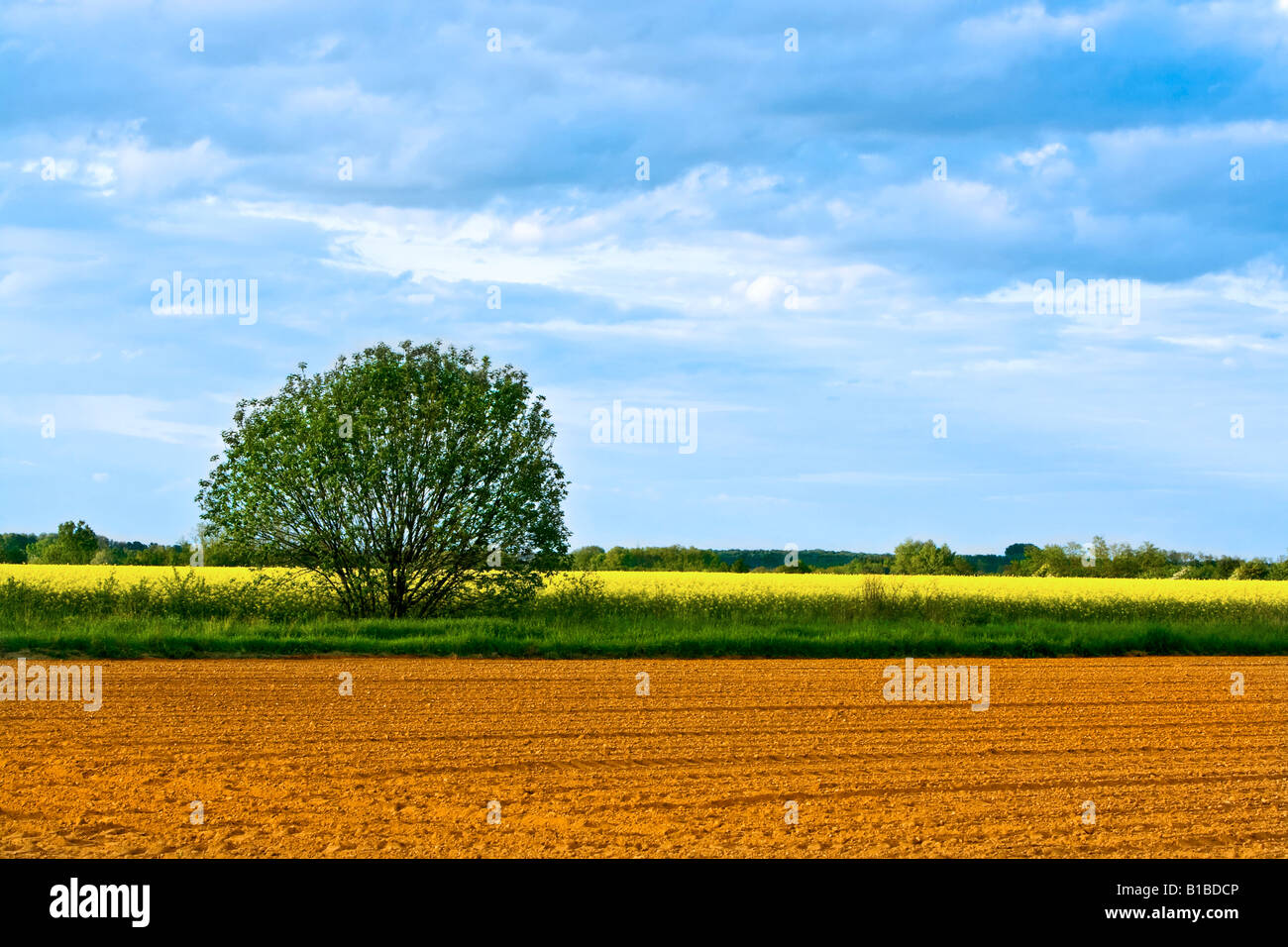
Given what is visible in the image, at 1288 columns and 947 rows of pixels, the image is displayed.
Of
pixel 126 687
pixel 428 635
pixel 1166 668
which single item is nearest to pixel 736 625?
pixel 428 635

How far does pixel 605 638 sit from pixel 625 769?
12011 mm

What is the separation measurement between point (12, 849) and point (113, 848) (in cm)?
71

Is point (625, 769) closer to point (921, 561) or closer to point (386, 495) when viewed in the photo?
point (386, 495)

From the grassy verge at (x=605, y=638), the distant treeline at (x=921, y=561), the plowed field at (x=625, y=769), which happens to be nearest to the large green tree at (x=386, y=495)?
the grassy verge at (x=605, y=638)

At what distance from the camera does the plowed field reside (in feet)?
27.7

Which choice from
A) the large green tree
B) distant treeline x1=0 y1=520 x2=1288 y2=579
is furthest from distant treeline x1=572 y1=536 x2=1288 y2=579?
the large green tree

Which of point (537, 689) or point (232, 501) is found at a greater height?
point (232, 501)

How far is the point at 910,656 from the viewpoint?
73.8ft

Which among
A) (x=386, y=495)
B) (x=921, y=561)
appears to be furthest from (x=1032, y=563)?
(x=386, y=495)

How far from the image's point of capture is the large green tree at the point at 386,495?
1128 inches

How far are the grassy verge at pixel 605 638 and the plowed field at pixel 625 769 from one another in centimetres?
350

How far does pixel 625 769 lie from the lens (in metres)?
11.0
